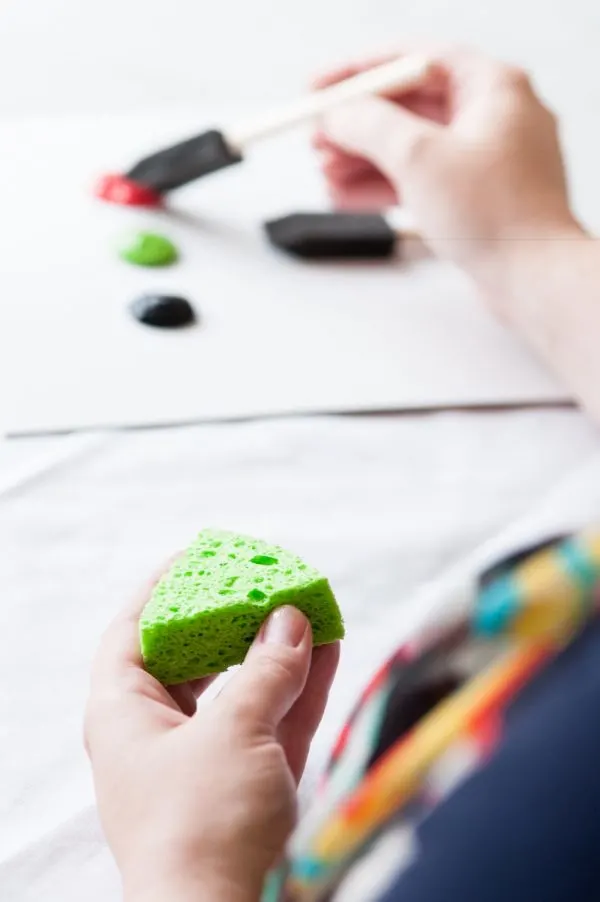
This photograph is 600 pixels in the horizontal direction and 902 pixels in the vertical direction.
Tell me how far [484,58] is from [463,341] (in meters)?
0.18

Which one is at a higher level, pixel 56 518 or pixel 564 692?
pixel 564 692

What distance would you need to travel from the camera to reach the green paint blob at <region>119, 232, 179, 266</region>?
521 mm

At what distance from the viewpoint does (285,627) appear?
287 mm

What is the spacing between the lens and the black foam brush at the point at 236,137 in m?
0.57

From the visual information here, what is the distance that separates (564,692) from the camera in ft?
0.48

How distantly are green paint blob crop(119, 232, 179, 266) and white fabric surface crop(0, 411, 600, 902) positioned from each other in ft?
0.40

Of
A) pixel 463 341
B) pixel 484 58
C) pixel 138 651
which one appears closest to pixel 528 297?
pixel 463 341

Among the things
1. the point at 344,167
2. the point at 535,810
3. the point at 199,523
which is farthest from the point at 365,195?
the point at 535,810

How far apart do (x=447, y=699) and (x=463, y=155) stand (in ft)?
1.35

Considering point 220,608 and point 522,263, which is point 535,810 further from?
point 522,263

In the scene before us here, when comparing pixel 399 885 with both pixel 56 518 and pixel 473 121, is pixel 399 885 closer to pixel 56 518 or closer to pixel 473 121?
pixel 56 518

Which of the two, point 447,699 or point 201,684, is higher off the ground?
point 447,699

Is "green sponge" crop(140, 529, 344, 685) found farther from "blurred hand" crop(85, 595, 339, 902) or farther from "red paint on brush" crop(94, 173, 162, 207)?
"red paint on brush" crop(94, 173, 162, 207)

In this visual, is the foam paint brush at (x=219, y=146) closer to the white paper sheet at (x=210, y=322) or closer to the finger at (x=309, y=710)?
the white paper sheet at (x=210, y=322)
